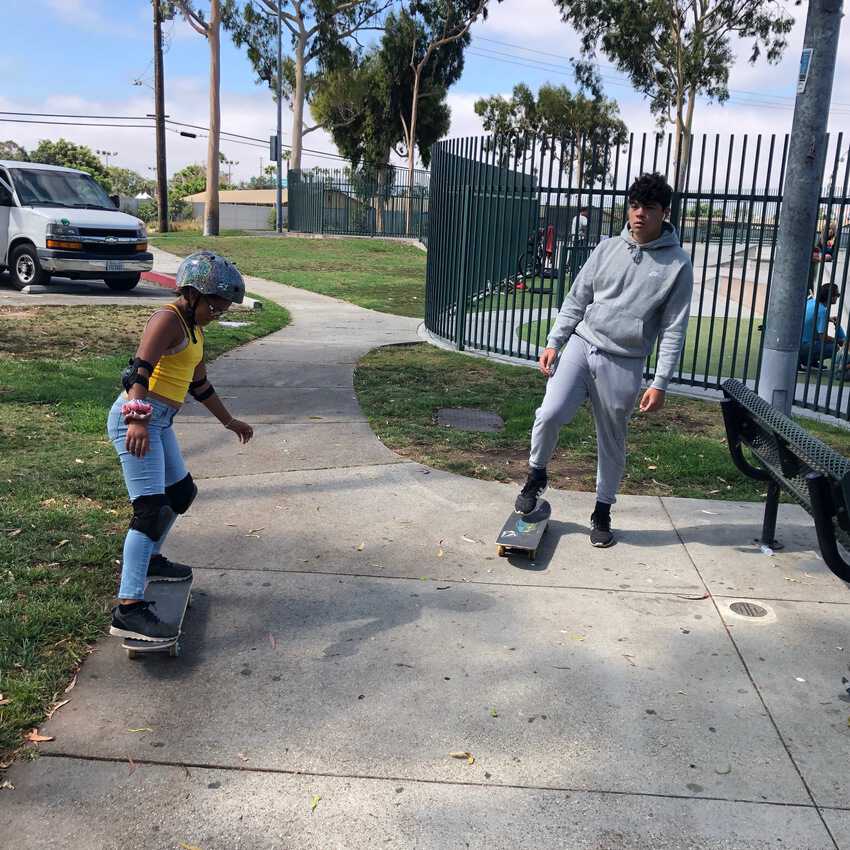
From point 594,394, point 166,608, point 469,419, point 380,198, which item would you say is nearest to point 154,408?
point 166,608

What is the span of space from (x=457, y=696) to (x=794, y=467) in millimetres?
1750

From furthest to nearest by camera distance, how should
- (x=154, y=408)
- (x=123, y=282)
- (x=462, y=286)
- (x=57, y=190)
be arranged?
(x=123, y=282), (x=57, y=190), (x=462, y=286), (x=154, y=408)

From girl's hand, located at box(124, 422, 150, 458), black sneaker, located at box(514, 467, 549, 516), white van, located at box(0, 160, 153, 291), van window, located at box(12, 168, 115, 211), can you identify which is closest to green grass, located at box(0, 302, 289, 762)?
girl's hand, located at box(124, 422, 150, 458)

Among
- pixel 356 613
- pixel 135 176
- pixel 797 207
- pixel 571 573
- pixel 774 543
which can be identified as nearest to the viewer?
pixel 356 613

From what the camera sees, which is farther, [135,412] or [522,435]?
[522,435]

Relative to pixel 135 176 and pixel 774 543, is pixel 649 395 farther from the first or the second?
pixel 135 176

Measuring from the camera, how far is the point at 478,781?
2719 millimetres

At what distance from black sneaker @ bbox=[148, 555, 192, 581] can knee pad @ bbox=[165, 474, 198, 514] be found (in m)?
0.25

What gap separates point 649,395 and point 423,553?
1.37 meters

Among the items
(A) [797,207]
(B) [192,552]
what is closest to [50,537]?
(B) [192,552]

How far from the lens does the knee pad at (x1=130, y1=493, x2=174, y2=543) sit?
3320 millimetres

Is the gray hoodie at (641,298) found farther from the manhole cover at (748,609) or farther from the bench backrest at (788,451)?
the manhole cover at (748,609)

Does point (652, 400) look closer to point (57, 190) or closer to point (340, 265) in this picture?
point (57, 190)

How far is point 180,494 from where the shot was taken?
374cm
